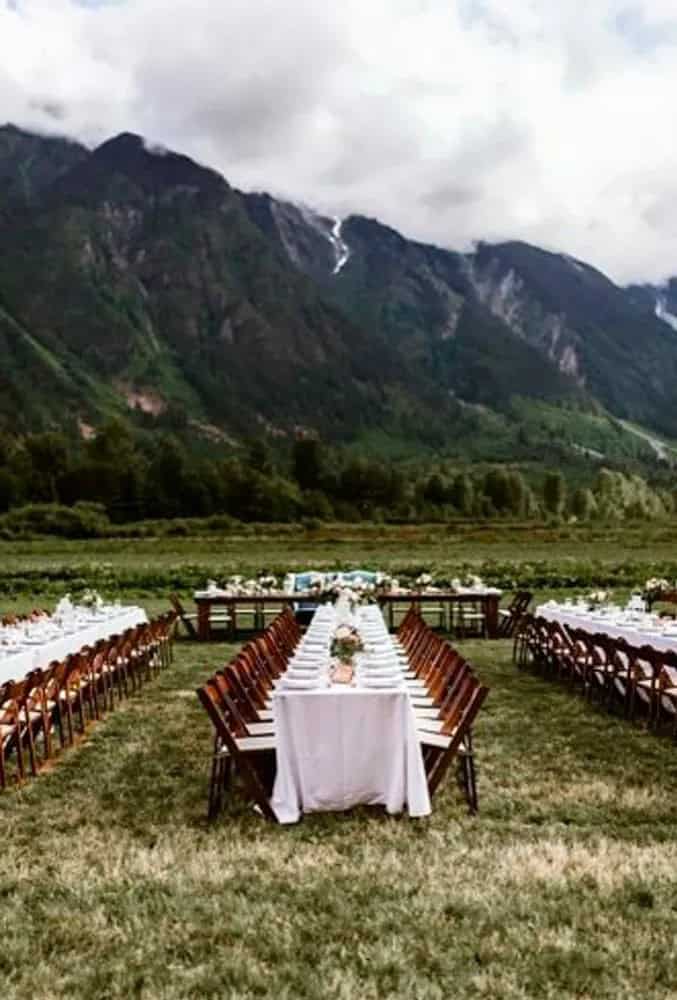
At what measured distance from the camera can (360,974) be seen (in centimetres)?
541

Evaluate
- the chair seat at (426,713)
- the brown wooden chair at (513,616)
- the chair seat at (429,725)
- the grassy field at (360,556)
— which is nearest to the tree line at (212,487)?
the grassy field at (360,556)

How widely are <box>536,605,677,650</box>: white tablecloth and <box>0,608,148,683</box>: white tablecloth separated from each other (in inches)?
267

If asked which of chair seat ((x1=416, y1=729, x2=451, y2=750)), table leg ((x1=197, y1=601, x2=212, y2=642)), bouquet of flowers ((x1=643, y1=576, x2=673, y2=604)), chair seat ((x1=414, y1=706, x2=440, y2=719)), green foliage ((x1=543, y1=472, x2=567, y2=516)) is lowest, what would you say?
table leg ((x1=197, y1=601, x2=212, y2=642))

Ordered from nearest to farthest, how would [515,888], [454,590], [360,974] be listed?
Answer: [360,974], [515,888], [454,590]

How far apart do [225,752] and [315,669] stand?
1.67 m

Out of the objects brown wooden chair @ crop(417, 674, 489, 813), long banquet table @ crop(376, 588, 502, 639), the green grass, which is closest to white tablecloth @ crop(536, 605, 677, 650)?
long banquet table @ crop(376, 588, 502, 639)

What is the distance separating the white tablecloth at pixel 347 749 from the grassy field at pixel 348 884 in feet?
0.72

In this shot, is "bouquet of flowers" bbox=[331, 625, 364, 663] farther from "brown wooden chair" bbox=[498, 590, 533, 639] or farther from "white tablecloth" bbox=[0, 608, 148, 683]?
"brown wooden chair" bbox=[498, 590, 533, 639]

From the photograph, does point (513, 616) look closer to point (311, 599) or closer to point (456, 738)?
point (311, 599)

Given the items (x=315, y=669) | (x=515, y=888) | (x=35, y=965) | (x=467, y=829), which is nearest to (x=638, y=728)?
(x=315, y=669)

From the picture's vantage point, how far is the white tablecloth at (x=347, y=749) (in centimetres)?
855

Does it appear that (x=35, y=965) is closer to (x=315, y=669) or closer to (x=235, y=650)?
(x=315, y=669)

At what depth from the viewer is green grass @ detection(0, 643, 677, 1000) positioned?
540 centimetres

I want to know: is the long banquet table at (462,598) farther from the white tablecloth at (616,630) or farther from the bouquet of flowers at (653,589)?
the bouquet of flowers at (653,589)
